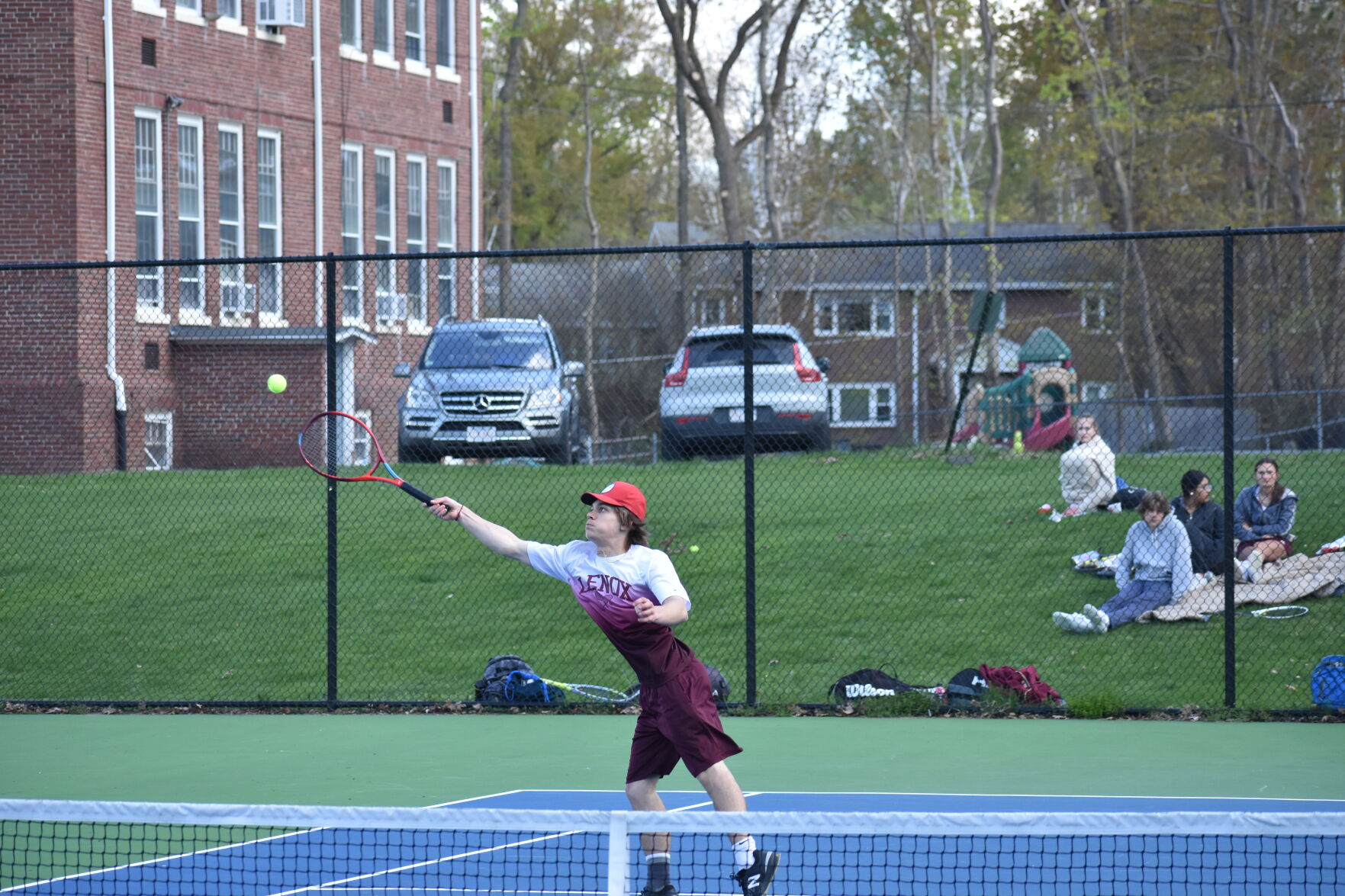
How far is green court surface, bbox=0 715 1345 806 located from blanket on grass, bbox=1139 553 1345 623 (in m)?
1.95

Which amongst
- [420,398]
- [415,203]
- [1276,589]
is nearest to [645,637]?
[420,398]

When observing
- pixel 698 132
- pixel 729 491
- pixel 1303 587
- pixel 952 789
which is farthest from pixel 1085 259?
pixel 698 132

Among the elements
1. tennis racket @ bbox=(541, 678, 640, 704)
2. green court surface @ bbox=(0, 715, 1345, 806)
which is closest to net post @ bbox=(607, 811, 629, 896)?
green court surface @ bbox=(0, 715, 1345, 806)

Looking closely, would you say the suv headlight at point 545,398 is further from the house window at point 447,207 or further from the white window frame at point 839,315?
the house window at point 447,207

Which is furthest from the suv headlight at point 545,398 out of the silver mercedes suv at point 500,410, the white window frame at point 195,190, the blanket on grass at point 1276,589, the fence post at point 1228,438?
the white window frame at point 195,190

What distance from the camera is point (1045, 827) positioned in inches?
154

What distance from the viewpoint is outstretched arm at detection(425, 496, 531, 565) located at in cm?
529

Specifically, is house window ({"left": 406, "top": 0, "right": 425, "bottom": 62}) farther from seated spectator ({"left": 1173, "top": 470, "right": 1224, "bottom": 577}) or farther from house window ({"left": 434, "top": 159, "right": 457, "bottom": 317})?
seated spectator ({"left": 1173, "top": 470, "right": 1224, "bottom": 577})

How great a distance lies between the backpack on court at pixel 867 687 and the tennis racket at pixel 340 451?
9.30ft

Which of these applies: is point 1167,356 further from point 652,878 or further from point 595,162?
point 595,162

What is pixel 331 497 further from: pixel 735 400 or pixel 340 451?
pixel 735 400

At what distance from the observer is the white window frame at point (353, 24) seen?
85.3ft

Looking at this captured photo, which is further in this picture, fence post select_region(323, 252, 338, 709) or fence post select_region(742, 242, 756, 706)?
fence post select_region(323, 252, 338, 709)

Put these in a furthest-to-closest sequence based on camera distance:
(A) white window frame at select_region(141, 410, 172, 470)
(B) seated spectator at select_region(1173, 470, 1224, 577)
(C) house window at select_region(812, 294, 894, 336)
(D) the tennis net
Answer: (C) house window at select_region(812, 294, 894, 336) → (A) white window frame at select_region(141, 410, 172, 470) → (B) seated spectator at select_region(1173, 470, 1224, 577) → (D) the tennis net
